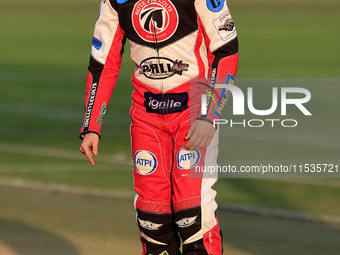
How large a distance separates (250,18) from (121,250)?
36.8 meters

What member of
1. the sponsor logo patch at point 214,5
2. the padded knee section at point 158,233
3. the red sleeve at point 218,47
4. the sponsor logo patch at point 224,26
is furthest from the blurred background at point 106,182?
the sponsor logo patch at point 214,5

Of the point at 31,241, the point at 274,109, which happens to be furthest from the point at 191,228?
the point at 274,109

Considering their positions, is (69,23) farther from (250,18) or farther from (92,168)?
(92,168)

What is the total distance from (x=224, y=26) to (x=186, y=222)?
4.03 feet

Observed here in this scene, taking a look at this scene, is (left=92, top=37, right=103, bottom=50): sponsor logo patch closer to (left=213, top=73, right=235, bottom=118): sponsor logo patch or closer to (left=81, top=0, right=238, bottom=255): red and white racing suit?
(left=81, top=0, right=238, bottom=255): red and white racing suit

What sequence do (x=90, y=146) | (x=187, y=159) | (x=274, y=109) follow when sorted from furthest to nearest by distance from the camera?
(x=274, y=109) → (x=90, y=146) → (x=187, y=159)

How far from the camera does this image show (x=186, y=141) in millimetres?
5586

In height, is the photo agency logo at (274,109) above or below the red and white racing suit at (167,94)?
below

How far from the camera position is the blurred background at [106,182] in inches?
309

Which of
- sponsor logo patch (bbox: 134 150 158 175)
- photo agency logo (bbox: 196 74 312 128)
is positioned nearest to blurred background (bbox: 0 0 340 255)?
photo agency logo (bbox: 196 74 312 128)

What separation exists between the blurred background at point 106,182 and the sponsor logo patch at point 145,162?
75.5 inches

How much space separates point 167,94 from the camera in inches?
222

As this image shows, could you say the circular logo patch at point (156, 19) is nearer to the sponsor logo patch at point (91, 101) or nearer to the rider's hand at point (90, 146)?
the sponsor logo patch at point (91, 101)

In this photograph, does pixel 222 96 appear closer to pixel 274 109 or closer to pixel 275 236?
pixel 275 236
